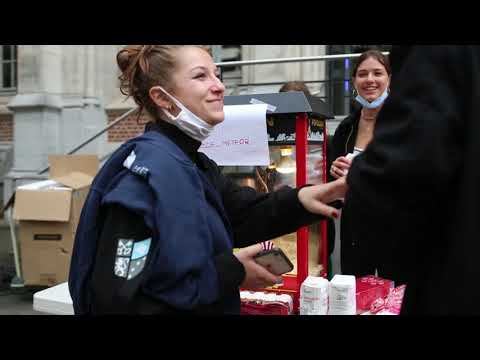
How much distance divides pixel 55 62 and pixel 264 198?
8.10 m

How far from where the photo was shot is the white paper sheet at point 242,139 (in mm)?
2315

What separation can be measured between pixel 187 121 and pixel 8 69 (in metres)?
10.1

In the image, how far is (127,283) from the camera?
1195 mm

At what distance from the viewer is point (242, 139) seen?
7.81 feet

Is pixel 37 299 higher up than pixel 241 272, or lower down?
lower down

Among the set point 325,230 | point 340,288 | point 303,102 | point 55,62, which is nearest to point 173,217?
point 340,288

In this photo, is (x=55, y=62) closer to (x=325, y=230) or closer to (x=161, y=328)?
(x=325, y=230)

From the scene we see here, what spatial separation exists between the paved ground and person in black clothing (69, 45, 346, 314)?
358 cm

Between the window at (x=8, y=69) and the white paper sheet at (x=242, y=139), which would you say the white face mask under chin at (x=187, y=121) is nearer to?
the white paper sheet at (x=242, y=139)

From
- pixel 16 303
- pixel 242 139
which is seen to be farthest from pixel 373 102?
pixel 16 303

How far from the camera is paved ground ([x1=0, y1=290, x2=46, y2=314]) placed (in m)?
4.58

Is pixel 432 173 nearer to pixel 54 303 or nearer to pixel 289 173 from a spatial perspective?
pixel 289 173

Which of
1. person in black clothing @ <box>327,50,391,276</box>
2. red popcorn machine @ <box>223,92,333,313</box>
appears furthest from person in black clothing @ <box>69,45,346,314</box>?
person in black clothing @ <box>327,50,391,276</box>

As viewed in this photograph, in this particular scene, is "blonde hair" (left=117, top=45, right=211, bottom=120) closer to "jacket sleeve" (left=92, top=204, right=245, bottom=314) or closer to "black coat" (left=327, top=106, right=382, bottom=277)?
"jacket sleeve" (left=92, top=204, right=245, bottom=314)
